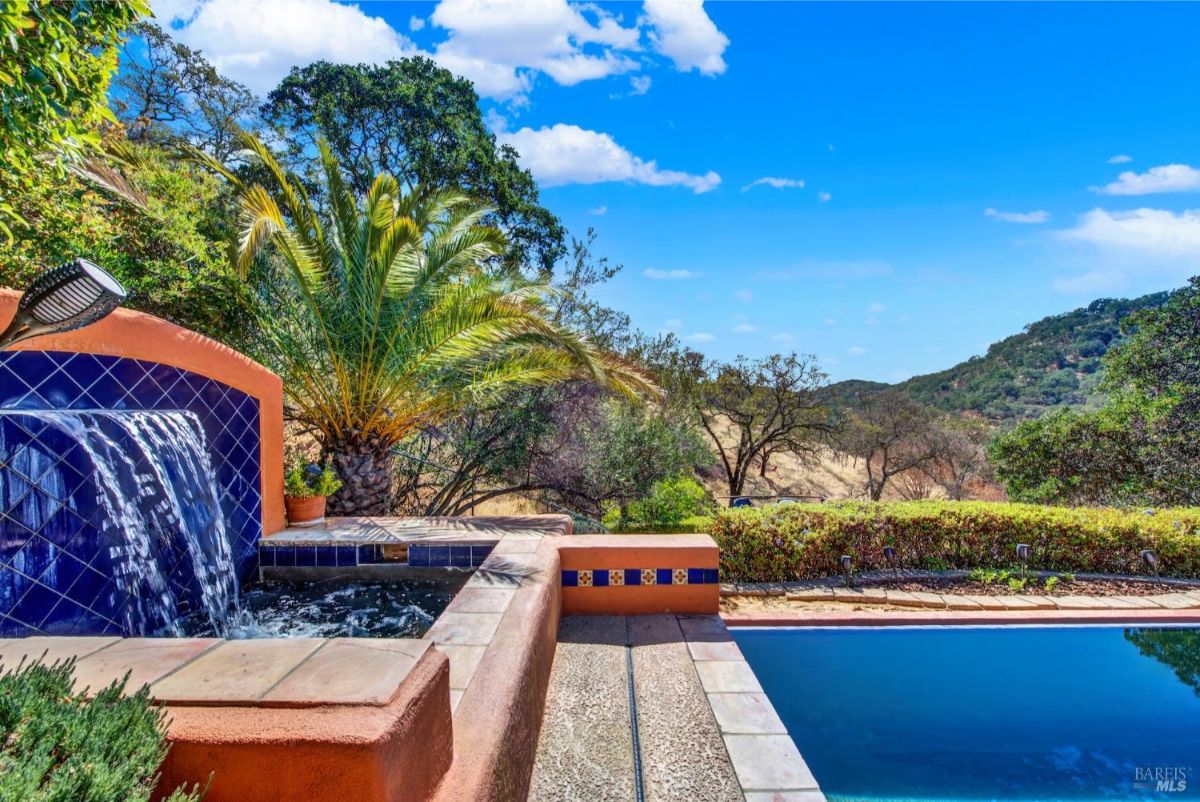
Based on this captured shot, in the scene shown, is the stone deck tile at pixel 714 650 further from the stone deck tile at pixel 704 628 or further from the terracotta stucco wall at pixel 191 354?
the terracotta stucco wall at pixel 191 354

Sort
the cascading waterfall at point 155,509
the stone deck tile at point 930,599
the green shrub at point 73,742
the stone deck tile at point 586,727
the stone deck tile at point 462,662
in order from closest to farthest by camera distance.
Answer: the green shrub at point 73,742 < the stone deck tile at point 462,662 < the stone deck tile at point 586,727 < the cascading waterfall at point 155,509 < the stone deck tile at point 930,599

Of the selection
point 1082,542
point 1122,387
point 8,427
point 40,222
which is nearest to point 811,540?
point 1082,542

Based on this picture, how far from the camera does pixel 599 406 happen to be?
10.7 metres

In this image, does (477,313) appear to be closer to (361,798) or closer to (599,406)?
(599,406)

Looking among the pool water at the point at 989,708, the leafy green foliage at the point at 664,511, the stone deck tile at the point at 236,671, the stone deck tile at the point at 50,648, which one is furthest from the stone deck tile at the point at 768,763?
the leafy green foliage at the point at 664,511

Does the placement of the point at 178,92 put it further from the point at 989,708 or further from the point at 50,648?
the point at 989,708

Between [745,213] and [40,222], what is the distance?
18414 millimetres

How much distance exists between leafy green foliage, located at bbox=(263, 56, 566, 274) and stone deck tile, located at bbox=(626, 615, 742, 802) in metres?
11.3

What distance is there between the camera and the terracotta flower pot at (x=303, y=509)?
6438 millimetres

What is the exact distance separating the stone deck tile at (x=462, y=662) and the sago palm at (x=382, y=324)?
420cm

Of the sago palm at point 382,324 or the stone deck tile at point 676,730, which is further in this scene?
the sago palm at point 382,324

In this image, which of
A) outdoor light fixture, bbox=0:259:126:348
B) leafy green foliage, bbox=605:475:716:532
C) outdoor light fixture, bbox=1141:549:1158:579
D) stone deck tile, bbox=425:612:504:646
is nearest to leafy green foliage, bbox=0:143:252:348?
outdoor light fixture, bbox=0:259:126:348

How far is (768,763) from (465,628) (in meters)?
1.67

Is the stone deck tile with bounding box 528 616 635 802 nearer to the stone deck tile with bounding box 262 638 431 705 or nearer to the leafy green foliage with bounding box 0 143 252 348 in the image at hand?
the stone deck tile with bounding box 262 638 431 705
